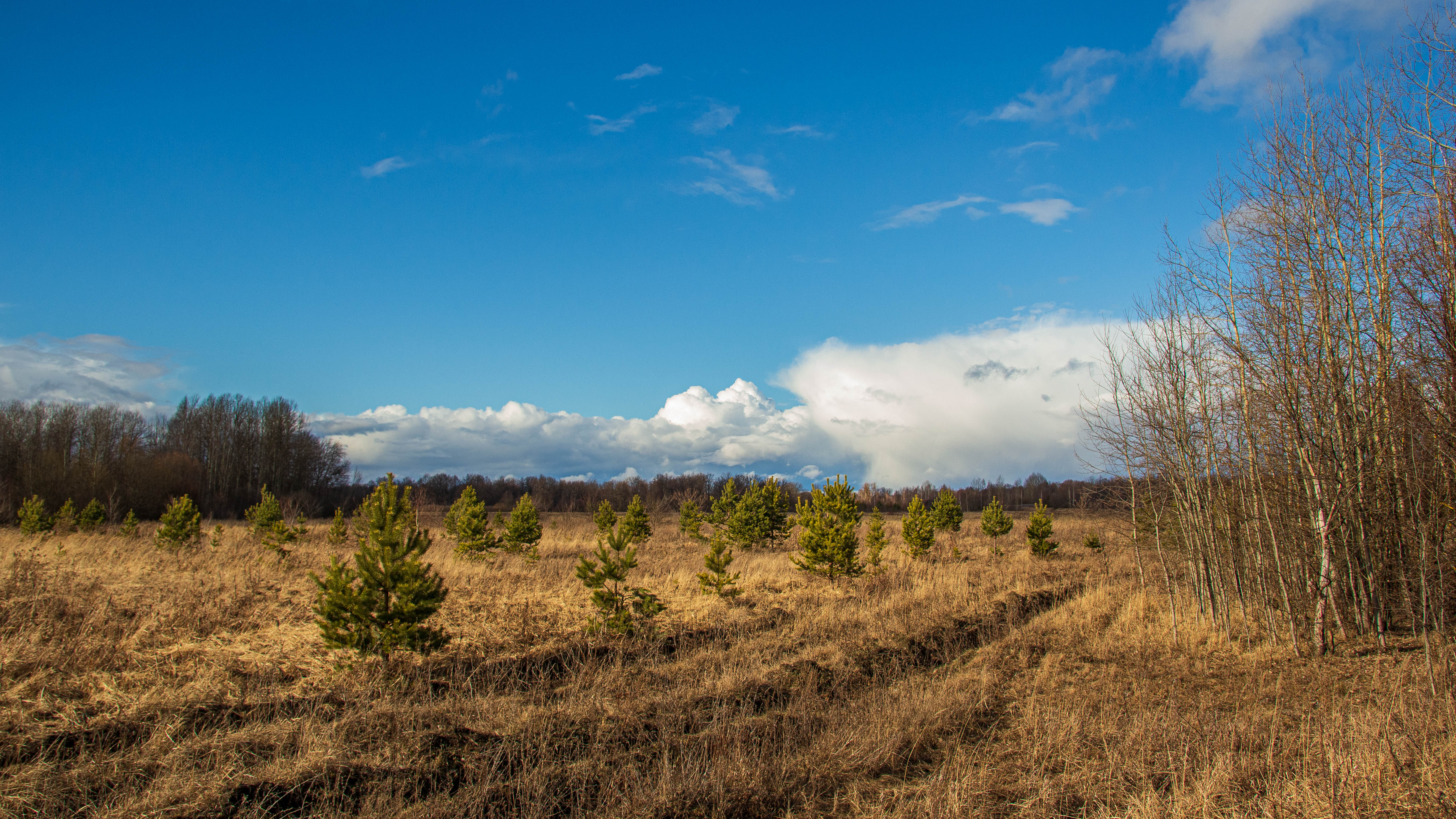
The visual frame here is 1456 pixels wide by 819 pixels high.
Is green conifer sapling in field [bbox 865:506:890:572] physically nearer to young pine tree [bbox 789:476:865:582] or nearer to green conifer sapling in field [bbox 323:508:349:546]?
young pine tree [bbox 789:476:865:582]

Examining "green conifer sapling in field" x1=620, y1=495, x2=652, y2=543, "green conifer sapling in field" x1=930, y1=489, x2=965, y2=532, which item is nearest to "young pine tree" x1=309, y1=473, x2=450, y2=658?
"green conifer sapling in field" x1=620, y1=495, x2=652, y2=543

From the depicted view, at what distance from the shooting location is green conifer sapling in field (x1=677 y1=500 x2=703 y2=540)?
2709 cm

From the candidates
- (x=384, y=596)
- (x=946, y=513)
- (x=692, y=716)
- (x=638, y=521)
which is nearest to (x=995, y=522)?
(x=946, y=513)

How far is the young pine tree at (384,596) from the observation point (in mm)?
7781

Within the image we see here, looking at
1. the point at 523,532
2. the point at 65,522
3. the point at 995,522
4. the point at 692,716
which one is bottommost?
the point at 692,716

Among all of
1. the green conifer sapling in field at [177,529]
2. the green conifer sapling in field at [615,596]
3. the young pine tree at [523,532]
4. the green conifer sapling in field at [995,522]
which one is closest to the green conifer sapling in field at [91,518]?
the green conifer sapling in field at [177,529]

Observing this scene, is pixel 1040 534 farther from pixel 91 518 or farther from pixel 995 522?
pixel 91 518

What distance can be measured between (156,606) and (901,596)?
13.2 metres

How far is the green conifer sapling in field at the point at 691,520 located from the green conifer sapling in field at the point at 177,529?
1613 centimetres

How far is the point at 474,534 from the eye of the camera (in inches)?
766

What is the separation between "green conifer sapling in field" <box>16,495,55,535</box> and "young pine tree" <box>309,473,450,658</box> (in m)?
20.8

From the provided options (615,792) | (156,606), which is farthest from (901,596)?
(156,606)

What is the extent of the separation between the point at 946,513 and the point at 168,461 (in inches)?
2212

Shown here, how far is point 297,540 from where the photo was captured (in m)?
23.7
